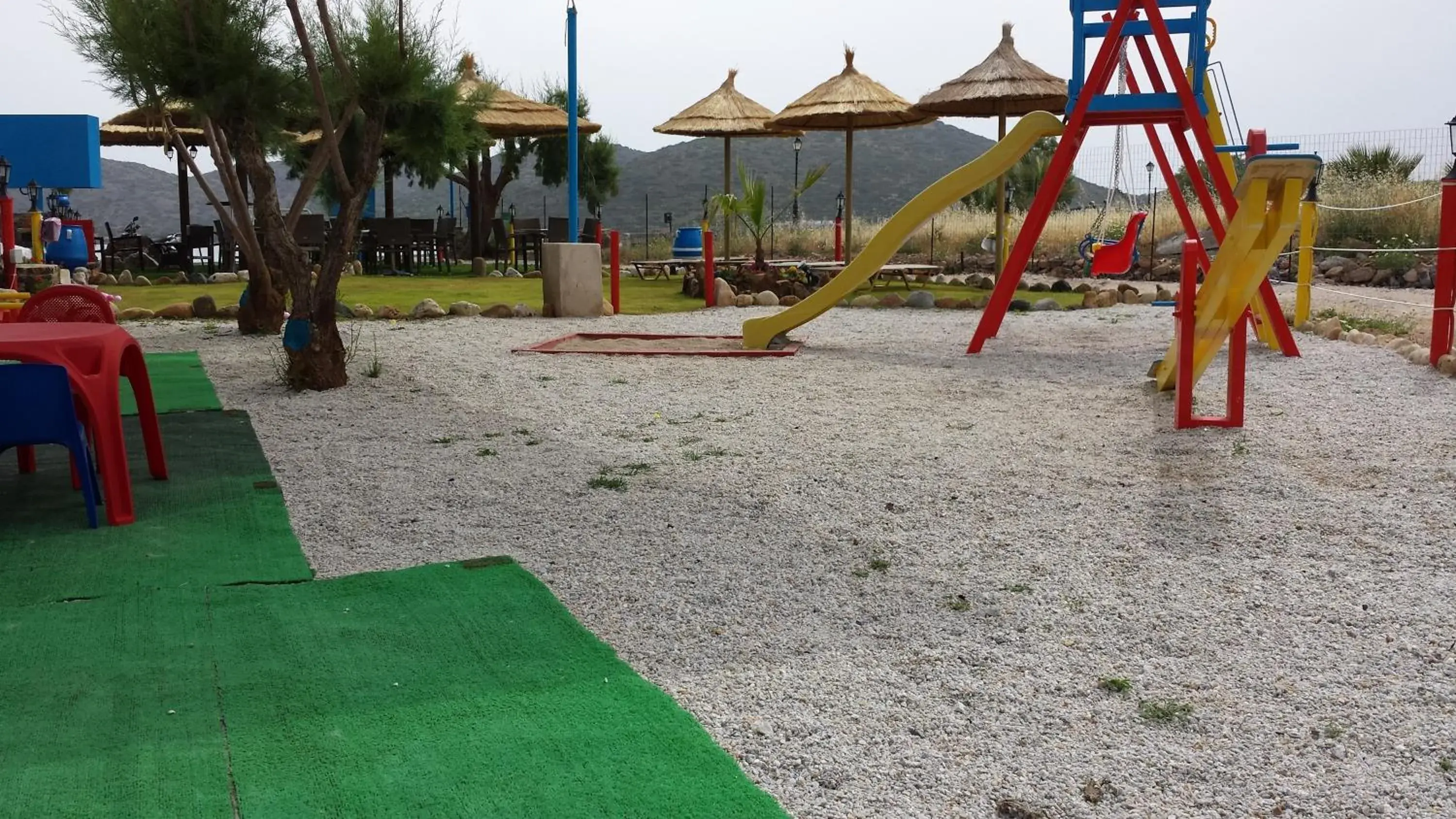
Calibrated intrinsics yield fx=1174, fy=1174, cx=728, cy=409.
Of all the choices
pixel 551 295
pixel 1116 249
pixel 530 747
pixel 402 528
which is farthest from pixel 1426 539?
pixel 1116 249

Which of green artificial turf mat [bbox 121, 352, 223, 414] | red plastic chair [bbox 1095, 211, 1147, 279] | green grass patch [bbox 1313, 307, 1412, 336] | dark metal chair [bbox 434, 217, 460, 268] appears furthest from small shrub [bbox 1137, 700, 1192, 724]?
dark metal chair [bbox 434, 217, 460, 268]

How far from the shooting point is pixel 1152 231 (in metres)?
16.1

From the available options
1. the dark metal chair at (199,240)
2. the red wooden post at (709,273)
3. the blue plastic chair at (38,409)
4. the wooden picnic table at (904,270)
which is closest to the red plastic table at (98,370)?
the blue plastic chair at (38,409)

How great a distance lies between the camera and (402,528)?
3.34 m

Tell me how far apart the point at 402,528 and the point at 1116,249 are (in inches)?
370

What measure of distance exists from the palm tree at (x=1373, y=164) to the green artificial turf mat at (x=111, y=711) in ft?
58.7

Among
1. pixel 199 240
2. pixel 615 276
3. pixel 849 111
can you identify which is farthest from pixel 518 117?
pixel 615 276

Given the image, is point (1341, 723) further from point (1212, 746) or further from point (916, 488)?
point (916, 488)

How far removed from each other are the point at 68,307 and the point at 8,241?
4.97 meters

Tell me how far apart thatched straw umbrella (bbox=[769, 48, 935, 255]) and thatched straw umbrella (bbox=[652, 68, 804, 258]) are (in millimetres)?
1266

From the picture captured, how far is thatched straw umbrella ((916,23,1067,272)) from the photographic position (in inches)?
469

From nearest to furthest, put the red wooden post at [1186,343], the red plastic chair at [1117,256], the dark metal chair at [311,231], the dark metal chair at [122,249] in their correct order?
the red wooden post at [1186,343], the red plastic chair at [1117,256], the dark metal chair at [311,231], the dark metal chair at [122,249]

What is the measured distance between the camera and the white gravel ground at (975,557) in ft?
6.36

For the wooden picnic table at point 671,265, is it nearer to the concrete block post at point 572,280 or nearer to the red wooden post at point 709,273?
the red wooden post at point 709,273
